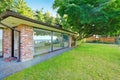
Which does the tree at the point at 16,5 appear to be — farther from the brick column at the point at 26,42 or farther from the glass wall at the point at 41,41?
the brick column at the point at 26,42

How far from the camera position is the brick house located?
24.6ft

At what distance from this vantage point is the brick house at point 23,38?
7.50 m

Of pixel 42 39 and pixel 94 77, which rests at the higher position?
pixel 42 39

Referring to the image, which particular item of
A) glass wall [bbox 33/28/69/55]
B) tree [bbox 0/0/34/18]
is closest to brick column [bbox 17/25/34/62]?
glass wall [bbox 33/28/69/55]

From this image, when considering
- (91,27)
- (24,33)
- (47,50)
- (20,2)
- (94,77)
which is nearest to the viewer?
(94,77)

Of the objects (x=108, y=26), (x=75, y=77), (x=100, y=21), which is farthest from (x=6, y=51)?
(x=108, y=26)

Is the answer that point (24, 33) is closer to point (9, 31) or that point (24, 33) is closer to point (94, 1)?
point (9, 31)

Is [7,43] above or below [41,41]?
below

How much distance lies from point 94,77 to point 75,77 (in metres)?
0.76

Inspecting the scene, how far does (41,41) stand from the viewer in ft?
36.9

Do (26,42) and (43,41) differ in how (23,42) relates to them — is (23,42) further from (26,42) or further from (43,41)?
(43,41)

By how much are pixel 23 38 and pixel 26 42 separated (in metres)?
0.38

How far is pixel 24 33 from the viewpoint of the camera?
823 cm

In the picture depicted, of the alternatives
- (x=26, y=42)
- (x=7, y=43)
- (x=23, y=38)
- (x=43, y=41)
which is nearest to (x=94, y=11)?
(x=43, y=41)
